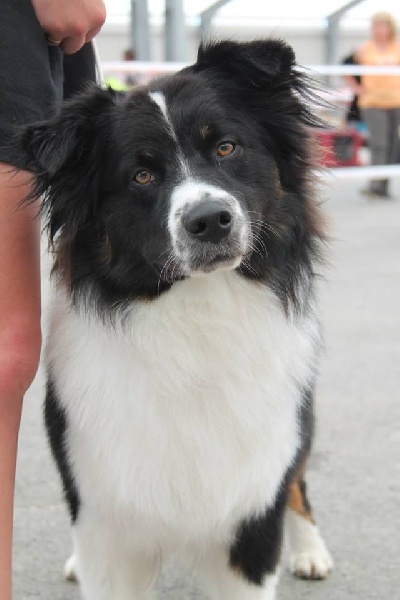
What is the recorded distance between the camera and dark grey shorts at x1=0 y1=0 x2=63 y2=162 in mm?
2137

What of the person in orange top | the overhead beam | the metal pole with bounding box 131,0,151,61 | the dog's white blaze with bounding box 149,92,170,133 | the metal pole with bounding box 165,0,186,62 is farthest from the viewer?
the overhead beam

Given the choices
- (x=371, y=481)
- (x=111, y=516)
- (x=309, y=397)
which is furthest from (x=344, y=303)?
(x=111, y=516)

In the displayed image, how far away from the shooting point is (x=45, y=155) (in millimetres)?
2205

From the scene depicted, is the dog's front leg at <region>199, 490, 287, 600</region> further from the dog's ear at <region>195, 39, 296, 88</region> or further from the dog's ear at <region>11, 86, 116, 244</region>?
the dog's ear at <region>195, 39, 296, 88</region>

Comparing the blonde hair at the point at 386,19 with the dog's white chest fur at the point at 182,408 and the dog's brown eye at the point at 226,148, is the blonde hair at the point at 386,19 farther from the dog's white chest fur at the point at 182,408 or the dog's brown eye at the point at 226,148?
the dog's white chest fur at the point at 182,408

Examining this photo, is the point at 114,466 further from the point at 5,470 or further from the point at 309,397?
the point at 309,397

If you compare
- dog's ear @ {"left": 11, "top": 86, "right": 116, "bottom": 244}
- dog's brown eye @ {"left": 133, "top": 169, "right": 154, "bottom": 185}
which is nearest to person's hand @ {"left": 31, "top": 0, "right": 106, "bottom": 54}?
dog's ear @ {"left": 11, "top": 86, "right": 116, "bottom": 244}

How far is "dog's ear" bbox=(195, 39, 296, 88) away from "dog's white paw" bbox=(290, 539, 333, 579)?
1.59 meters

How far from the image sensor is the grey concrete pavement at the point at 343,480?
2958mm

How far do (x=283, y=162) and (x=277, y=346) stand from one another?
56 centimetres

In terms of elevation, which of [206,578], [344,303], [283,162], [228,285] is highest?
[283,162]

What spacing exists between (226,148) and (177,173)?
182 mm

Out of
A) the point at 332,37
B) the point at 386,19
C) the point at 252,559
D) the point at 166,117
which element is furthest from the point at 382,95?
the point at 332,37

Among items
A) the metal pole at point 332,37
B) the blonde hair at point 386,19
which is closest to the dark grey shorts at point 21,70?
the blonde hair at point 386,19
